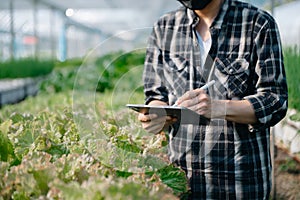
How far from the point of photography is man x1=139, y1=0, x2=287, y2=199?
2.29m

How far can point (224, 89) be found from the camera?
241 centimetres

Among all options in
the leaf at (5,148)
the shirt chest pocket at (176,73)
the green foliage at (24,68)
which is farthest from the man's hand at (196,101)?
the green foliage at (24,68)

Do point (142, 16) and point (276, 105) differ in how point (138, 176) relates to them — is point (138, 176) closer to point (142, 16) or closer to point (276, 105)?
point (276, 105)

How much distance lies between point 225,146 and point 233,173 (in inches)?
4.8

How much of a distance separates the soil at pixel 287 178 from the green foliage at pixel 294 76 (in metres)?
0.61

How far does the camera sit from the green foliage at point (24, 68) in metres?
13.0

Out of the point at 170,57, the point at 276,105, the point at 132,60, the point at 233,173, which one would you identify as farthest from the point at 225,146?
the point at 132,60

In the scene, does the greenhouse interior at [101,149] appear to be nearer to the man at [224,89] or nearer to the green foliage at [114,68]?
the man at [224,89]

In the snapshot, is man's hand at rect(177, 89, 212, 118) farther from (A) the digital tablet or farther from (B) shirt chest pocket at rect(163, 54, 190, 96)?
(B) shirt chest pocket at rect(163, 54, 190, 96)

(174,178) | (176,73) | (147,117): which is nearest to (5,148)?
(147,117)

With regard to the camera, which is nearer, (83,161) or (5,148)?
(83,161)

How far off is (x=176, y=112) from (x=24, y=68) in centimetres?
1261

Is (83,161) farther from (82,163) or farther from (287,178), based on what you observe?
(287,178)

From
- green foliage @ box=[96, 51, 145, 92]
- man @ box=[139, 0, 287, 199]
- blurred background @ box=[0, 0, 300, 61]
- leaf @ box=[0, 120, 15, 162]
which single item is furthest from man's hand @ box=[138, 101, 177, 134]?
blurred background @ box=[0, 0, 300, 61]
